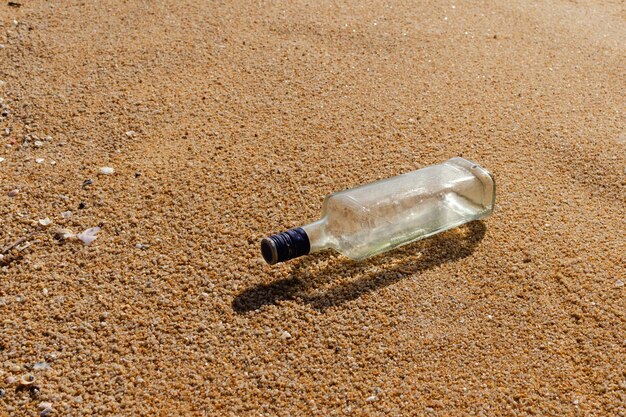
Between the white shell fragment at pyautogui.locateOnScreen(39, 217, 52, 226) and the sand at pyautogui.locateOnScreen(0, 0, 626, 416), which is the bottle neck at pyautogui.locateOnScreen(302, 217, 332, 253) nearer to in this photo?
the sand at pyautogui.locateOnScreen(0, 0, 626, 416)

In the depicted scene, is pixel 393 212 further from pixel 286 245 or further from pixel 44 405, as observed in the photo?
pixel 44 405

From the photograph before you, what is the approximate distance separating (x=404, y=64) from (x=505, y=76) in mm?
394

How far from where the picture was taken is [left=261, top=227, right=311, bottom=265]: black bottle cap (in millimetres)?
1466

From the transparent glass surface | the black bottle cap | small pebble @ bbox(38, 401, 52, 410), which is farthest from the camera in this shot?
the transparent glass surface

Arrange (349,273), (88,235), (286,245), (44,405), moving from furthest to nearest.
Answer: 1. (88,235)
2. (349,273)
3. (286,245)
4. (44,405)

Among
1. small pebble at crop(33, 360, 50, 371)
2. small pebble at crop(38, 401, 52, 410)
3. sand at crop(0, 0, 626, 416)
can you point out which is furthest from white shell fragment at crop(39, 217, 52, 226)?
small pebble at crop(38, 401, 52, 410)

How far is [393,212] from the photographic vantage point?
1672mm

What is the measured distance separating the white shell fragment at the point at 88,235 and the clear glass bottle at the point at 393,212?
1.68 feet

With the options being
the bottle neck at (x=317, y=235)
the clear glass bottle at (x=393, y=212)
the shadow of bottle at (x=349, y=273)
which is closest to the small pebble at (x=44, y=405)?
the shadow of bottle at (x=349, y=273)

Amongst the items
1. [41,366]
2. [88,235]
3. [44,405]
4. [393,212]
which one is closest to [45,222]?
[88,235]

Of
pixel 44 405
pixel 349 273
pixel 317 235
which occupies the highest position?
pixel 317 235

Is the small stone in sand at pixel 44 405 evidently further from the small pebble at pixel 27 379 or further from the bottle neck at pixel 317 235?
the bottle neck at pixel 317 235

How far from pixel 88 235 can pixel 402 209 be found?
817 mm

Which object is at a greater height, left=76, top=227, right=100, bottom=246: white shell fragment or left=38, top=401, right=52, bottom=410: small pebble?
left=76, top=227, right=100, bottom=246: white shell fragment
